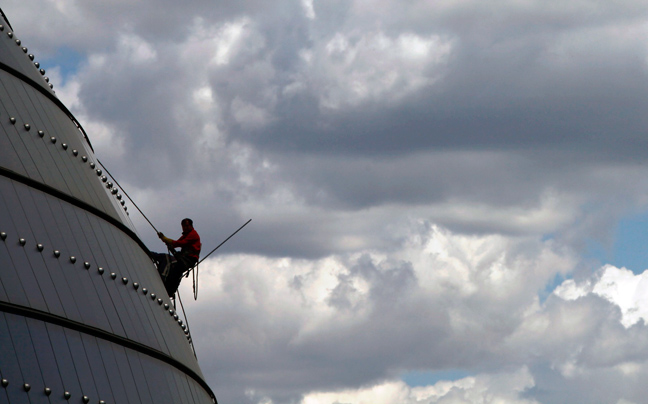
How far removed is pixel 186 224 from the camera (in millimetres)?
18609

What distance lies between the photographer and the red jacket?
18500 mm

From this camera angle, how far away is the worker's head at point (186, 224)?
1855 centimetres

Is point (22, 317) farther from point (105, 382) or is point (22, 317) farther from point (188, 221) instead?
Result: point (188, 221)

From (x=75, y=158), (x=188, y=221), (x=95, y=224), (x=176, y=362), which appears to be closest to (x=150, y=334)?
(x=176, y=362)

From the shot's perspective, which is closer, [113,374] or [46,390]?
[46,390]

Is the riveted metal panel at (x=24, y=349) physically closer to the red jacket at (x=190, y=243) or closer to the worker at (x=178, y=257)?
the worker at (x=178, y=257)

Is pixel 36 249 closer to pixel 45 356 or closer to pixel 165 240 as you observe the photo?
pixel 45 356

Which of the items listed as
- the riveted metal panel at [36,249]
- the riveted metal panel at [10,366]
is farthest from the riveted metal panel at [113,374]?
the riveted metal panel at [10,366]

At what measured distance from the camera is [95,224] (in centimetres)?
1380

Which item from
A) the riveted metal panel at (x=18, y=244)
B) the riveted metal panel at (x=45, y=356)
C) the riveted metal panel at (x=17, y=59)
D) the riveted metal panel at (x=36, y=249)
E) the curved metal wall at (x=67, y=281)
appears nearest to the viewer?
the riveted metal panel at (x=45, y=356)

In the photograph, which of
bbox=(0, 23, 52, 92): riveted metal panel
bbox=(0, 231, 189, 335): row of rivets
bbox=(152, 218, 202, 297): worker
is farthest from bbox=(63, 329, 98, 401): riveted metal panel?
bbox=(152, 218, 202, 297): worker

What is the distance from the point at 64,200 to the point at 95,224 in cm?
64

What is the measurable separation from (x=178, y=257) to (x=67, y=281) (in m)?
6.14

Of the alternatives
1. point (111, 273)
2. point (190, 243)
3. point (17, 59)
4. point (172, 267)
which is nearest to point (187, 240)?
point (190, 243)
